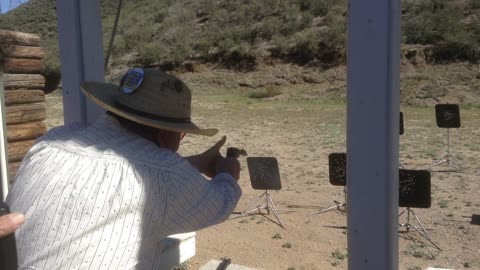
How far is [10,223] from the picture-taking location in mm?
1349

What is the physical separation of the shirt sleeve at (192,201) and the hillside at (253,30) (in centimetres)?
2224

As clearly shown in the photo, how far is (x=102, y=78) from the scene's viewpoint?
2684 mm

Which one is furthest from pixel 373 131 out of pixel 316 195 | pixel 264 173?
pixel 316 195

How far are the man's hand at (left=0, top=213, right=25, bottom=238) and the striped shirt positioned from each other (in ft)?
0.23

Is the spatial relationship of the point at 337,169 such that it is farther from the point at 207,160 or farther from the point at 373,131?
the point at 373,131

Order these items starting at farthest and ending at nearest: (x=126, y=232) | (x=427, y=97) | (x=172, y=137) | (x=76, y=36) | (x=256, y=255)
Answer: (x=427, y=97), (x=256, y=255), (x=76, y=36), (x=172, y=137), (x=126, y=232)

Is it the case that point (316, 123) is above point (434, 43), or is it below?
below

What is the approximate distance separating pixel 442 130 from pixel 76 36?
37.6 ft

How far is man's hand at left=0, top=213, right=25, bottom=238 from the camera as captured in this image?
4.39 feet

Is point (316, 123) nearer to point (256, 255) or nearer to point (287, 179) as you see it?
point (287, 179)

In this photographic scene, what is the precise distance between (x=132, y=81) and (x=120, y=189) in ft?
1.19

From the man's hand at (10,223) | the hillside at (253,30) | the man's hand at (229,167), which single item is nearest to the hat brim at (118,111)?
the man's hand at (229,167)

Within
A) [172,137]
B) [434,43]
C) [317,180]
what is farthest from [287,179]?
[434,43]

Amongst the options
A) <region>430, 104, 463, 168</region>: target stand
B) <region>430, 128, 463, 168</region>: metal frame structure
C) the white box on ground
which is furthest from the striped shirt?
<region>430, 128, 463, 168</region>: metal frame structure
